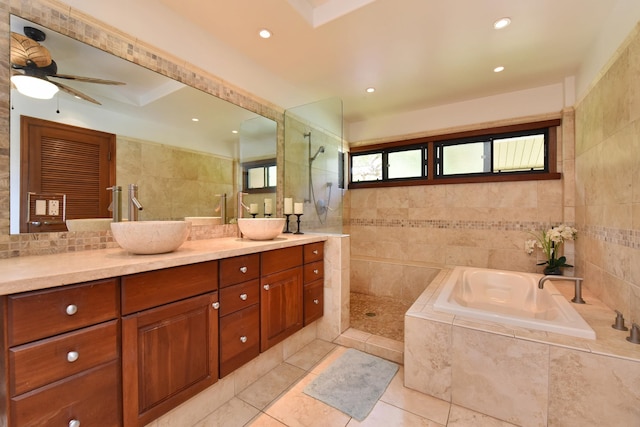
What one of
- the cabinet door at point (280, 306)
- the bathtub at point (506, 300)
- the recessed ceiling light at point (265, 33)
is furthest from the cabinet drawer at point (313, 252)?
the recessed ceiling light at point (265, 33)

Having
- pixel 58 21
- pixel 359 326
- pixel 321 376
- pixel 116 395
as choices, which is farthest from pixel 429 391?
pixel 58 21

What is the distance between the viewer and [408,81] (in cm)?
267

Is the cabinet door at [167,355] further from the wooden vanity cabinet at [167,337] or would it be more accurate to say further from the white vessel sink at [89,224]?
the white vessel sink at [89,224]

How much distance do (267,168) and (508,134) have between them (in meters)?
2.76

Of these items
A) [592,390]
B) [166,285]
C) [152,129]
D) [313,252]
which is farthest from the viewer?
[313,252]

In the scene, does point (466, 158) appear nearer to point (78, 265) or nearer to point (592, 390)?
point (592, 390)

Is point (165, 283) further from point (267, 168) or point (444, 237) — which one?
point (444, 237)

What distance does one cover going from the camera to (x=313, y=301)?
7.03 ft

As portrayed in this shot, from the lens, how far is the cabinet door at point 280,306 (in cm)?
167

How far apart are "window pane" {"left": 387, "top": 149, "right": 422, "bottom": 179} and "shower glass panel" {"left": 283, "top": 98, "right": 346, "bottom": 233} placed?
3.91 feet

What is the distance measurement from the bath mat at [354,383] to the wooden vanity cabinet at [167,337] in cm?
70

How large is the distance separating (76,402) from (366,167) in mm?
3610

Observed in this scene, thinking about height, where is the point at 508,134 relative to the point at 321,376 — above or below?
above

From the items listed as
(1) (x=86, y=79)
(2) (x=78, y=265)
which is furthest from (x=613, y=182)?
(1) (x=86, y=79)
